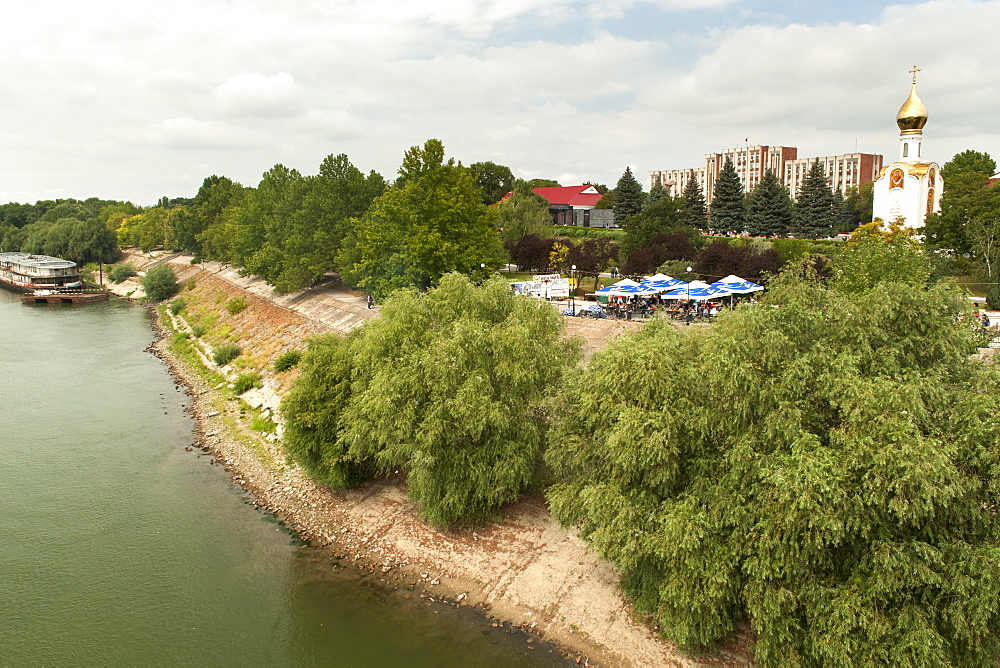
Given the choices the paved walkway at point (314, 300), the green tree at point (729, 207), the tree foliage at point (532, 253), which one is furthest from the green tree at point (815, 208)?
the paved walkway at point (314, 300)

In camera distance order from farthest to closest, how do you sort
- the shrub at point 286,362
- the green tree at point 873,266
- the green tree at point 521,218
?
the green tree at point 521,218 → the shrub at point 286,362 → the green tree at point 873,266

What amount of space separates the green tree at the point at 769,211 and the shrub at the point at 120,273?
78.6 meters

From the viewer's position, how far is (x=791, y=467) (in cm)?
1184

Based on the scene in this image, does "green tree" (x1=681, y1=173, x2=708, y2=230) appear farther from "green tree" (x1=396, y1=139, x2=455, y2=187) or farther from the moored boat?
the moored boat

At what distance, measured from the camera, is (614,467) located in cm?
1506

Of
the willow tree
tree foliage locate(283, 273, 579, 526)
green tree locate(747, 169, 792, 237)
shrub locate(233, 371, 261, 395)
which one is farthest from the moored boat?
the willow tree

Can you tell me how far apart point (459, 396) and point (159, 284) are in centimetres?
6895

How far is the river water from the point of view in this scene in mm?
16250

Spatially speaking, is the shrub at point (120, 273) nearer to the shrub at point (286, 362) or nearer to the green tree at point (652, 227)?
the shrub at point (286, 362)

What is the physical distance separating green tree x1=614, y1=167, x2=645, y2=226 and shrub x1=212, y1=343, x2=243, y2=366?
47967 millimetres

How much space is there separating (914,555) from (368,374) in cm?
1587

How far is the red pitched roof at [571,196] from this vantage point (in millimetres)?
92312

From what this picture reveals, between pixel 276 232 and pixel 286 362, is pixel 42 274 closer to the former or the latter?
pixel 276 232

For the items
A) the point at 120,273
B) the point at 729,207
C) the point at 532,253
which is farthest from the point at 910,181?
the point at 120,273
